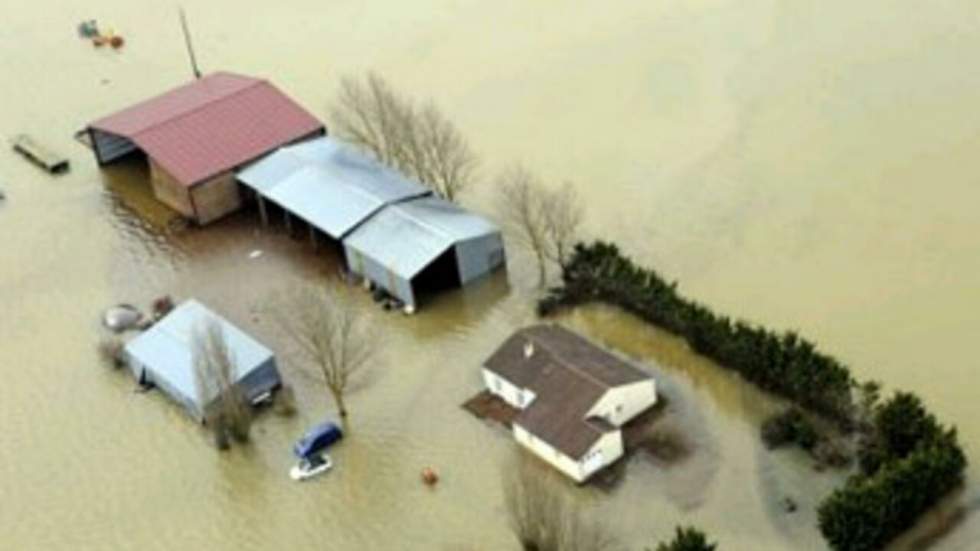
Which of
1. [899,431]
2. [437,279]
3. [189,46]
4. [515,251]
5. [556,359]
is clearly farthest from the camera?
[189,46]

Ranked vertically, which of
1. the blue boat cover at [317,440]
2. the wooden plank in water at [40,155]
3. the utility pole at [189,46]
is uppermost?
the utility pole at [189,46]

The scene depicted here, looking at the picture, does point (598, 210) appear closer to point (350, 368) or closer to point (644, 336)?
point (644, 336)

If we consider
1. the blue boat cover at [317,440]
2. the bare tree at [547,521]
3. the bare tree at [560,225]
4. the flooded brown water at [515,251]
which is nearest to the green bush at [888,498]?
the flooded brown water at [515,251]

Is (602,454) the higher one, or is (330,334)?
(330,334)

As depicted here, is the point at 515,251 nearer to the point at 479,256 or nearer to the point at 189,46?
the point at 479,256

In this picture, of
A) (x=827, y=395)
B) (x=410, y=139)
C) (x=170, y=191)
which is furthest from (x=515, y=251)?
(x=170, y=191)

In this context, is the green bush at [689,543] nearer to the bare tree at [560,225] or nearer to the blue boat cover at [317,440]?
the blue boat cover at [317,440]
